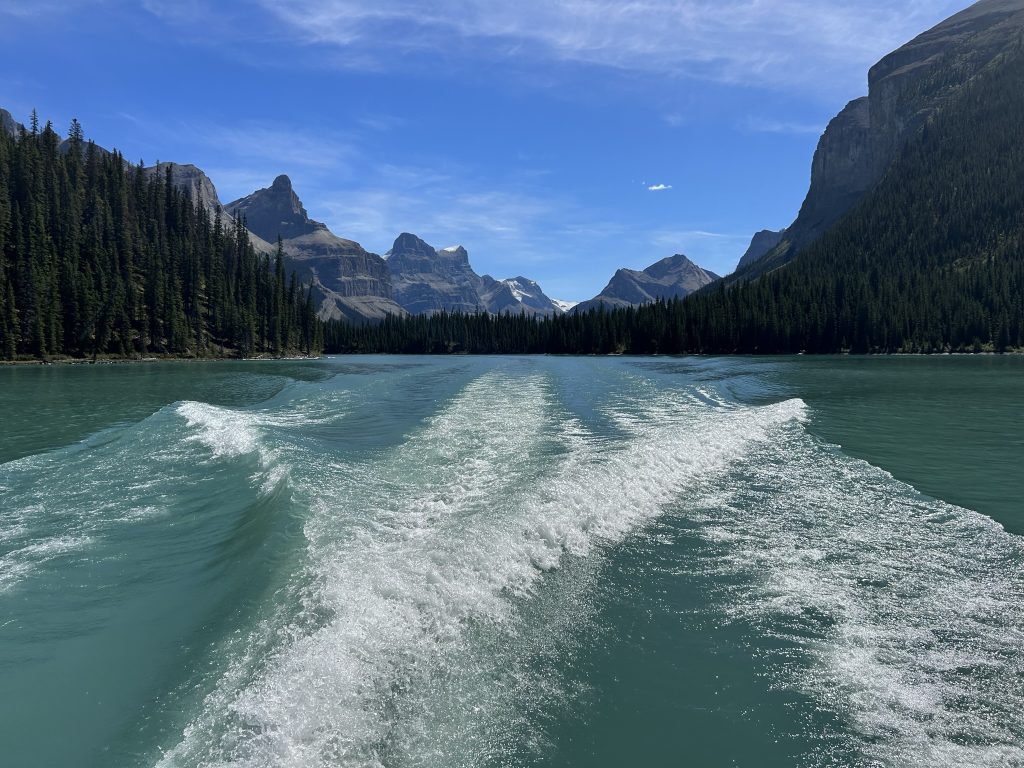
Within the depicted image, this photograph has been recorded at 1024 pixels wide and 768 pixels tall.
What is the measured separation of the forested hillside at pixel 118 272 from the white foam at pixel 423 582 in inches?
3934

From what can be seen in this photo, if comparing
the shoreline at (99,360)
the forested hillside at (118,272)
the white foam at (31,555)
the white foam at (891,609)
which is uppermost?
the forested hillside at (118,272)

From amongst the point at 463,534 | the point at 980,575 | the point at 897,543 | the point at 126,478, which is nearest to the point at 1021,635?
the point at 980,575

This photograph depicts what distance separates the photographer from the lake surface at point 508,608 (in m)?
5.39

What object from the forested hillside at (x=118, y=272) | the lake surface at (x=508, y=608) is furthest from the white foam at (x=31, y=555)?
the forested hillside at (x=118, y=272)

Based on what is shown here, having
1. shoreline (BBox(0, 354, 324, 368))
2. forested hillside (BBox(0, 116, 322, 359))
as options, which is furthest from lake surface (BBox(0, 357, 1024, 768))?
forested hillside (BBox(0, 116, 322, 359))

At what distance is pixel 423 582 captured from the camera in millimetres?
8266

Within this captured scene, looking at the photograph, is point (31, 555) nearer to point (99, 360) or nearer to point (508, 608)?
point (508, 608)

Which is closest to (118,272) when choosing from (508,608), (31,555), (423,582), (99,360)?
(99,360)

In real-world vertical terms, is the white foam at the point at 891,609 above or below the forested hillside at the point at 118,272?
below

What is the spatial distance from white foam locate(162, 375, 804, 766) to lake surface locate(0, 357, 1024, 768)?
40mm

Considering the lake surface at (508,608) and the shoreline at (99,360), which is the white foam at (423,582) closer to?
the lake surface at (508,608)

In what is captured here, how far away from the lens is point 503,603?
815cm

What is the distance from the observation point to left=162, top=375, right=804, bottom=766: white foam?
5.24m

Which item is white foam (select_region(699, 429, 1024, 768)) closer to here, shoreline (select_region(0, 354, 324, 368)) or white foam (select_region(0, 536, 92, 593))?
white foam (select_region(0, 536, 92, 593))
